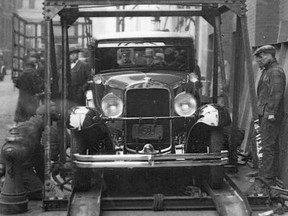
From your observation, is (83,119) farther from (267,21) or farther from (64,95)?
(267,21)

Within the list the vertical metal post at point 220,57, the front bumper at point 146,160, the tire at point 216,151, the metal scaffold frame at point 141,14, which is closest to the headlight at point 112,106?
the metal scaffold frame at point 141,14

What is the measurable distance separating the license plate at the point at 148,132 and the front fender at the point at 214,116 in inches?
21.2

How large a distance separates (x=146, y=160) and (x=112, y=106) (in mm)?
990

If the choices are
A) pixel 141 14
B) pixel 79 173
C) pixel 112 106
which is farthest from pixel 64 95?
pixel 141 14

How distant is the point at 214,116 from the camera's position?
6.12 m

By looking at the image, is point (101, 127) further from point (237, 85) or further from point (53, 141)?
point (237, 85)

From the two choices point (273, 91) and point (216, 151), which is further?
point (273, 91)

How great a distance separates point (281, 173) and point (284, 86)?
1185mm

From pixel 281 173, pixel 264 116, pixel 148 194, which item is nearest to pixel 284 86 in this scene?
pixel 264 116

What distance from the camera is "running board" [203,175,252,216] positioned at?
5.46 meters

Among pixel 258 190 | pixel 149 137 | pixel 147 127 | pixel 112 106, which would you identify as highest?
pixel 112 106

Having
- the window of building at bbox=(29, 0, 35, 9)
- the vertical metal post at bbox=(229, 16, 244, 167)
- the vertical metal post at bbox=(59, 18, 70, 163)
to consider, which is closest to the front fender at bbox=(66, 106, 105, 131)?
the vertical metal post at bbox=(59, 18, 70, 163)

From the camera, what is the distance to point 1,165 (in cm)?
636

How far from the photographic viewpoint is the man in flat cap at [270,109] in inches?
262
